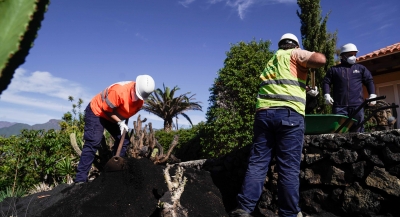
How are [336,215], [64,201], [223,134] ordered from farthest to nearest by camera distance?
[223,134] < [64,201] < [336,215]

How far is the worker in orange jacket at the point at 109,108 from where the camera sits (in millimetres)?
4711

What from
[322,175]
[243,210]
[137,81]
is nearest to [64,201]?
[137,81]

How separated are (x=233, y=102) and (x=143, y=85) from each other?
513cm

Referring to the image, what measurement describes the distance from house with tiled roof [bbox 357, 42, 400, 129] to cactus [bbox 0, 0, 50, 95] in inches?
375

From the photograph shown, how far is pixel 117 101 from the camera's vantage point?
15.4 ft

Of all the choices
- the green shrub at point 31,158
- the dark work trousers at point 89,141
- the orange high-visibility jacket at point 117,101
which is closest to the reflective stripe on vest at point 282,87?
the orange high-visibility jacket at point 117,101

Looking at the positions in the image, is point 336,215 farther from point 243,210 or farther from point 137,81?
point 137,81

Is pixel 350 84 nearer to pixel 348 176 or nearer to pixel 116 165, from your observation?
pixel 348 176

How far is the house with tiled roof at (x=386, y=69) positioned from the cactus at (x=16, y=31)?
31.3 feet

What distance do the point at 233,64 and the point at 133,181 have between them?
6458 mm

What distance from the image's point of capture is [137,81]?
4785mm

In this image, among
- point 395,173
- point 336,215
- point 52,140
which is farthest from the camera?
point 52,140

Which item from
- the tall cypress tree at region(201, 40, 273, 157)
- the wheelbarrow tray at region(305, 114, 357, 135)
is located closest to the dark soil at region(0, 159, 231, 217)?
the wheelbarrow tray at region(305, 114, 357, 135)

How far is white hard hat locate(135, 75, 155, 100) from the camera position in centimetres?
473
